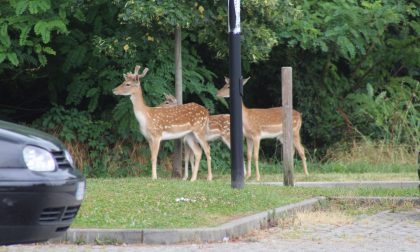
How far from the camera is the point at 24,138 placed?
713 cm

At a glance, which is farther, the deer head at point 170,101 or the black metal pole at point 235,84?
the deer head at point 170,101

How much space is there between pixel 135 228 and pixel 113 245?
35cm

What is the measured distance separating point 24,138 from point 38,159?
21 centimetres

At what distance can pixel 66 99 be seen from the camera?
19531 mm

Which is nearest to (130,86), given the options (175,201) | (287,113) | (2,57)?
(2,57)

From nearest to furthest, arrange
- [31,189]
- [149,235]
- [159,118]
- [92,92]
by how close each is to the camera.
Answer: [31,189] < [149,235] < [159,118] < [92,92]

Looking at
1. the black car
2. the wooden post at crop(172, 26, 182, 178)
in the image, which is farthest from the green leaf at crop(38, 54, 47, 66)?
the black car

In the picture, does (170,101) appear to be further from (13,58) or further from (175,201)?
(175,201)

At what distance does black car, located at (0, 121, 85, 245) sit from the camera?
270 inches

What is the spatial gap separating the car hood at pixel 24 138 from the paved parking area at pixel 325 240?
1.84 m

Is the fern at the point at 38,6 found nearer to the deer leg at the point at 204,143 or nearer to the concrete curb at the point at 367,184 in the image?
the deer leg at the point at 204,143

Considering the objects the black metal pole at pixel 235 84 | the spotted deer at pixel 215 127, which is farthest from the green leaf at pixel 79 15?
the black metal pole at pixel 235 84

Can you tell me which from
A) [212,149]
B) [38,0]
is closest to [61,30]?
[38,0]

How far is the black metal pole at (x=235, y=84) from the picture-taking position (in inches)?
496
